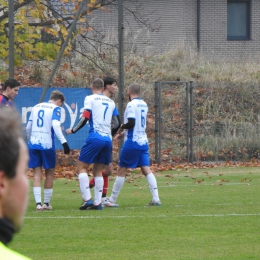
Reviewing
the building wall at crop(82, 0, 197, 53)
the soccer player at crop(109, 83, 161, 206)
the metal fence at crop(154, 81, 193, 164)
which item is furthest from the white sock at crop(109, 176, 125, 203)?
the building wall at crop(82, 0, 197, 53)

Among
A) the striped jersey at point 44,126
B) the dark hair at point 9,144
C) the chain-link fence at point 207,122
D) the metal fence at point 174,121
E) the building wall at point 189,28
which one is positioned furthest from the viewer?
the building wall at point 189,28

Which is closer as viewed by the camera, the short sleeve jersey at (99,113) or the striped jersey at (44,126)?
the short sleeve jersey at (99,113)

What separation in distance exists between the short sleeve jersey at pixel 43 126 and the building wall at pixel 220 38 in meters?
21.3

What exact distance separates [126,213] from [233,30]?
23498 mm

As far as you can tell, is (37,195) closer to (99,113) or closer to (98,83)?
(99,113)

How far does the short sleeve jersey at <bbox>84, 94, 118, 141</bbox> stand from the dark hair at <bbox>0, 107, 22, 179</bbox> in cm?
932

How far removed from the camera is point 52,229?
9.32 meters

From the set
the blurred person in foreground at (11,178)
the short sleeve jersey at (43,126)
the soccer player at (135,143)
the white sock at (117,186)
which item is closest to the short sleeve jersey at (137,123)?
the soccer player at (135,143)

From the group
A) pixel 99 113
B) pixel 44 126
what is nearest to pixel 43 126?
pixel 44 126

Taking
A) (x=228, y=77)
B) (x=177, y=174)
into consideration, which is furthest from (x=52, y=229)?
(x=228, y=77)

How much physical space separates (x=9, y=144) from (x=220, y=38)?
31304 mm

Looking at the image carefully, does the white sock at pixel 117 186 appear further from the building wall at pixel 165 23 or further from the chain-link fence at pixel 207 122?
the building wall at pixel 165 23

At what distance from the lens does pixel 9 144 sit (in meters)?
1.89

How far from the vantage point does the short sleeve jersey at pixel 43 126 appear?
1143 centimetres
